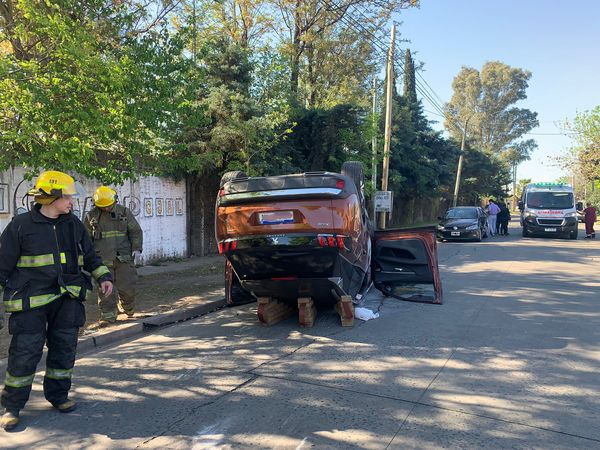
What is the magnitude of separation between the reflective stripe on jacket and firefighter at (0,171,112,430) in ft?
8.71

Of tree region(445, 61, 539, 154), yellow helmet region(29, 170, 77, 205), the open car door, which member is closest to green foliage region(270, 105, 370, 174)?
the open car door

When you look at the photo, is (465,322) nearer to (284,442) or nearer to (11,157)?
A: (284,442)

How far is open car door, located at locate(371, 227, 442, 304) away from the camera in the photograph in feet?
25.9

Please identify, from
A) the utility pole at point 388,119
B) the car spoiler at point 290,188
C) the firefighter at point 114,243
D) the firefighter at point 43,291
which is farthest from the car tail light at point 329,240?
the utility pole at point 388,119

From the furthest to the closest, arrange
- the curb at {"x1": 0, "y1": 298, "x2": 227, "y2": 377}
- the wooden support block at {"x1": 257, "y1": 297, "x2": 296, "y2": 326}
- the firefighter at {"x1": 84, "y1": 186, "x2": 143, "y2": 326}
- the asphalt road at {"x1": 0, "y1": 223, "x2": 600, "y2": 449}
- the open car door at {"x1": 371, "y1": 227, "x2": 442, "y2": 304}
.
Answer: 1. the open car door at {"x1": 371, "y1": 227, "x2": 442, "y2": 304}
2. the firefighter at {"x1": 84, "y1": 186, "x2": 143, "y2": 326}
3. the wooden support block at {"x1": 257, "y1": 297, "x2": 296, "y2": 326}
4. the curb at {"x1": 0, "y1": 298, "x2": 227, "y2": 377}
5. the asphalt road at {"x1": 0, "y1": 223, "x2": 600, "y2": 449}

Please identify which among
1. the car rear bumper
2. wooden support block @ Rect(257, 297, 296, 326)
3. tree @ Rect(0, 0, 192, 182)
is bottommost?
wooden support block @ Rect(257, 297, 296, 326)

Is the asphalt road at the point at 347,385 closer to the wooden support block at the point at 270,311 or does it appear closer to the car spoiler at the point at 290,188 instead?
the wooden support block at the point at 270,311

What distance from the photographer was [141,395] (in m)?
4.30

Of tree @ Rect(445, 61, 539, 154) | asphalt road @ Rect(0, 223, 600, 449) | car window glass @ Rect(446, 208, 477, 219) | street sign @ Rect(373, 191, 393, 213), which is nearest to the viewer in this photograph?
asphalt road @ Rect(0, 223, 600, 449)

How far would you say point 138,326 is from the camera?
6.56 m

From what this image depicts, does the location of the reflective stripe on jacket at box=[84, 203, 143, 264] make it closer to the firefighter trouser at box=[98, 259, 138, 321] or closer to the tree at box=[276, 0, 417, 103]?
the firefighter trouser at box=[98, 259, 138, 321]

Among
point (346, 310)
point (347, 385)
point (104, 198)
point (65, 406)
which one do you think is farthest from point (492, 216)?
point (65, 406)

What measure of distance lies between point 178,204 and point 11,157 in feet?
23.0

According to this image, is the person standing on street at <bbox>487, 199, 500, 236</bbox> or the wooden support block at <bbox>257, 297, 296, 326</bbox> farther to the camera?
the person standing on street at <bbox>487, 199, 500, 236</bbox>
